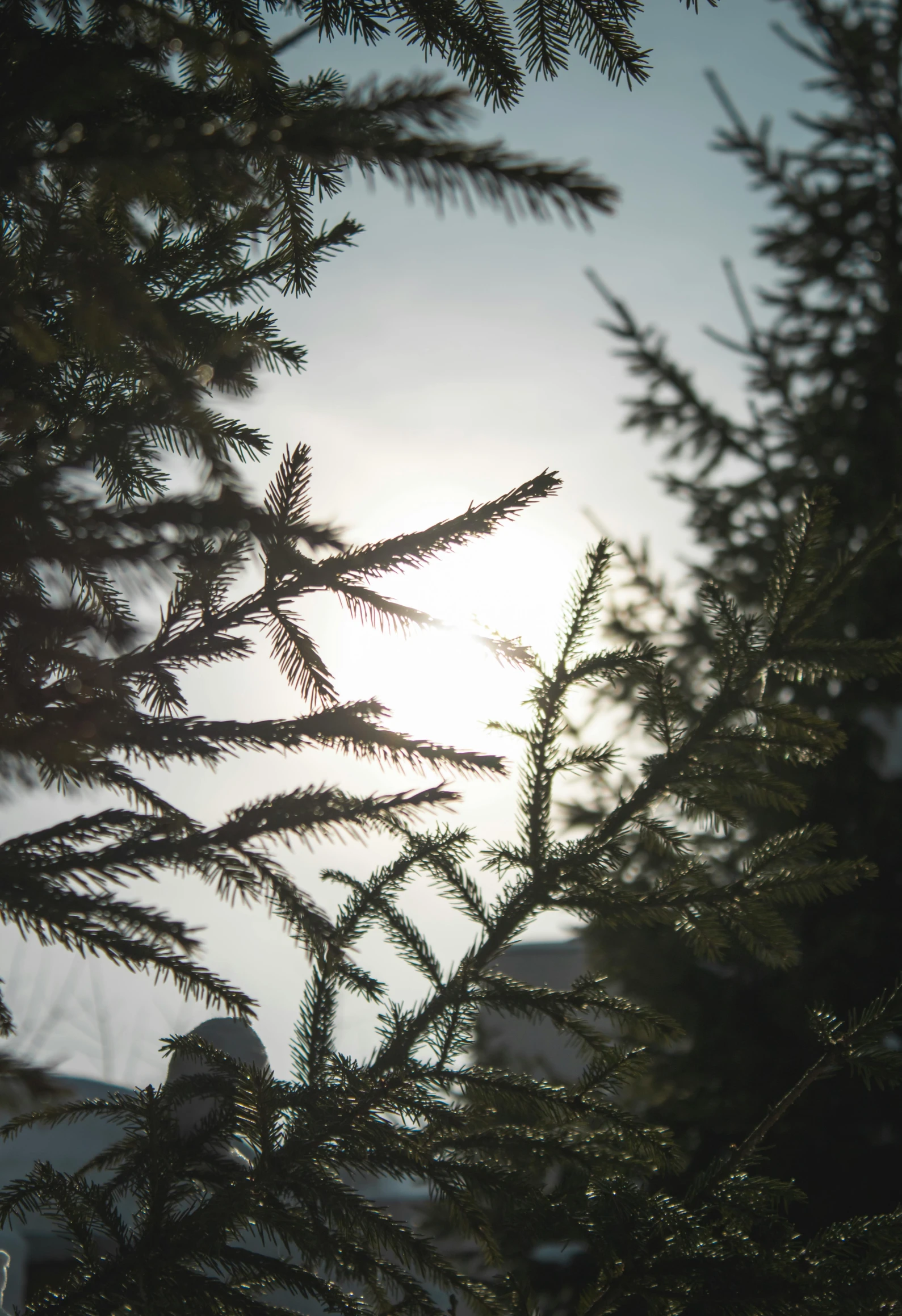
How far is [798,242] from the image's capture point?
22.7ft

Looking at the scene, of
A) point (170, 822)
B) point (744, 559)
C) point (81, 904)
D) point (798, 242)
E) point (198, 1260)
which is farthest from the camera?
point (798, 242)

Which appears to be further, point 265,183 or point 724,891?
point 724,891

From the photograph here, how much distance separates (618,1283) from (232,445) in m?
1.73

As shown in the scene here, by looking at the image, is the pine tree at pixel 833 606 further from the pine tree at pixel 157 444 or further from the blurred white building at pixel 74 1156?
the pine tree at pixel 157 444

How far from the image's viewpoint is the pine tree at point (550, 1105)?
147cm

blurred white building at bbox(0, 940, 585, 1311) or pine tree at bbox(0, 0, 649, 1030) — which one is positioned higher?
pine tree at bbox(0, 0, 649, 1030)

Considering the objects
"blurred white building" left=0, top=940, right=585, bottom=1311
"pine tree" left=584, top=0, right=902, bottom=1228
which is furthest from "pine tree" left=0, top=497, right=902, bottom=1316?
"pine tree" left=584, top=0, right=902, bottom=1228

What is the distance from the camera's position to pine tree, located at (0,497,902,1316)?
1.47m

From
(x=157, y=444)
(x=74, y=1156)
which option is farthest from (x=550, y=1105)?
(x=74, y=1156)

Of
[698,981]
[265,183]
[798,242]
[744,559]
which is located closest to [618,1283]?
[265,183]

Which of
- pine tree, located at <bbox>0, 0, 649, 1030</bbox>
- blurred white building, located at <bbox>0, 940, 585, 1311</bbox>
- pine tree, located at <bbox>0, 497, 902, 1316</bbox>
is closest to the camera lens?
pine tree, located at <bbox>0, 0, 649, 1030</bbox>

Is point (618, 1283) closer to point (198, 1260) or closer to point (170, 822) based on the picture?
point (198, 1260)

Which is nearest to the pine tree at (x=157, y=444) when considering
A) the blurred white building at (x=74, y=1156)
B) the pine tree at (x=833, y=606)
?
the blurred white building at (x=74, y=1156)

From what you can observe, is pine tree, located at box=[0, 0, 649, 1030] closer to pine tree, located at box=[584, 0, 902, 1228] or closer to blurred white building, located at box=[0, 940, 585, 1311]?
blurred white building, located at box=[0, 940, 585, 1311]
